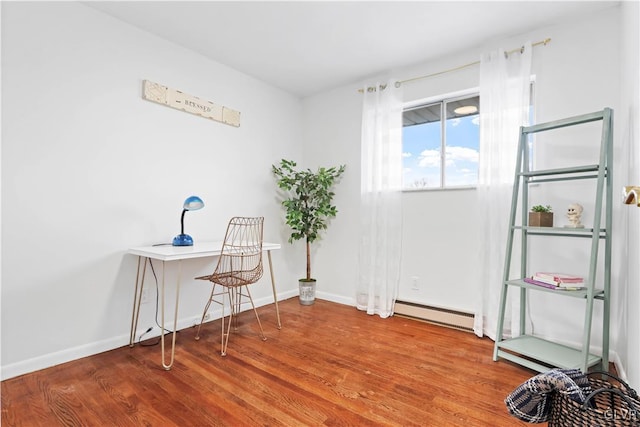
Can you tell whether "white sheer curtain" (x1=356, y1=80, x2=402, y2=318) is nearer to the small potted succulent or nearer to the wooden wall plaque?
the small potted succulent

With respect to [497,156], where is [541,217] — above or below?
below

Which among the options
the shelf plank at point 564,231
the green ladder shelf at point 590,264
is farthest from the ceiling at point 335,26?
the shelf plank at point 564,231

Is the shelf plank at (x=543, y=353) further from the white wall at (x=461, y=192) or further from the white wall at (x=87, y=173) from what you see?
the white wall at (x=87, y=173)

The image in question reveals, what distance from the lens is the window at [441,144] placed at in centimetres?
303

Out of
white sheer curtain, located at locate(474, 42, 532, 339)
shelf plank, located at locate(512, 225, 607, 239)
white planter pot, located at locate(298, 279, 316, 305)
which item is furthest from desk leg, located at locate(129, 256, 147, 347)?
shelf plank, located at locate(512, 225, 607, 239)

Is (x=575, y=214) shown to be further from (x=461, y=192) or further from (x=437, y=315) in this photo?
(x=437, y=315)

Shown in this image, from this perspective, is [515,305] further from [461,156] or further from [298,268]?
[298,268]

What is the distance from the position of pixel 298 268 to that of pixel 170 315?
66.3 inches

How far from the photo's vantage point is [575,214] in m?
2.24

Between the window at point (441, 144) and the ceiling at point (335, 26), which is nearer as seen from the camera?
the ceiling at point (335, 26)

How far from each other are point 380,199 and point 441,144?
813 millimetres

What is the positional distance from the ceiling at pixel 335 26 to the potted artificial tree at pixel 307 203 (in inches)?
45.8

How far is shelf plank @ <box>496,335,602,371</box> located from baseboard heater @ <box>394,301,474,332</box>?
452 mm

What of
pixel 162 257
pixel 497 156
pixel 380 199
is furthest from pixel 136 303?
pixel 497 156
